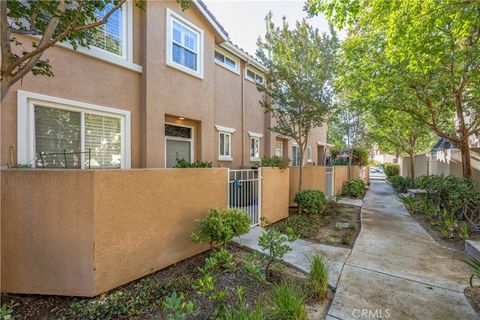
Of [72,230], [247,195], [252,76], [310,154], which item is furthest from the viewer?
[310,154]

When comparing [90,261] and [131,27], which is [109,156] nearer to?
[90,261]

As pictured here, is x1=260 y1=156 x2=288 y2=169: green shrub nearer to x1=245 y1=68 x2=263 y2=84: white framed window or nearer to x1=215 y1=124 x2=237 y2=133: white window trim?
x1=215 y1=124 x2=237 y2=133: white window trim

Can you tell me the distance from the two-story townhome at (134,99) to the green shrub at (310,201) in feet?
11.5

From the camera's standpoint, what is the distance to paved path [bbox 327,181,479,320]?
3430mm

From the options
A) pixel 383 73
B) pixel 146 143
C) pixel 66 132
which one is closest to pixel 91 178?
pixel 66 132

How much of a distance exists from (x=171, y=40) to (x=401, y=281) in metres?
8.55

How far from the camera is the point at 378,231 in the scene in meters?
7.55

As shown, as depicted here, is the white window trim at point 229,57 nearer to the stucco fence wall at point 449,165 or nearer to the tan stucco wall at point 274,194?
the tan stucco wall at point 274,194

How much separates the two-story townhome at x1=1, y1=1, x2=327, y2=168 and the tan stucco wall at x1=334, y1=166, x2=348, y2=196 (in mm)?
7032

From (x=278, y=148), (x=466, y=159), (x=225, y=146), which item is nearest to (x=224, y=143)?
(x=225, y=146)

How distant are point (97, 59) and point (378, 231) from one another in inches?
373

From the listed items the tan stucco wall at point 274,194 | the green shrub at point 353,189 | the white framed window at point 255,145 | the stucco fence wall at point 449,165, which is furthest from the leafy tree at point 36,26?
the green shrub at point 353,189

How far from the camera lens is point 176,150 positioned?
8445 mm

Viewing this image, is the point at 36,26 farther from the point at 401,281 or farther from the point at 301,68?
the point at 301,68
